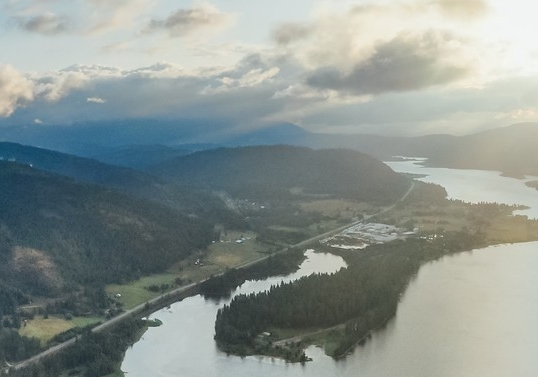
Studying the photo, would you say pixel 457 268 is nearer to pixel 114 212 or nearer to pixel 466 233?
pixel 466 233

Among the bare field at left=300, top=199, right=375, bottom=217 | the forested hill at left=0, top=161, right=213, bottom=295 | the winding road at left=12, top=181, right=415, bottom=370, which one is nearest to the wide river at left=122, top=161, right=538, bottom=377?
the winding road at left=12, top=181, right=415, bottom=370

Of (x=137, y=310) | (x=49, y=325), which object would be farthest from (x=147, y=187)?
(x=49, y=325)

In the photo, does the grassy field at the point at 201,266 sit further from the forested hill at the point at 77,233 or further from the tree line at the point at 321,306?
the tree line at the point at 321,306

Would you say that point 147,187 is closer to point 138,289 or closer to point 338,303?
point 138,289

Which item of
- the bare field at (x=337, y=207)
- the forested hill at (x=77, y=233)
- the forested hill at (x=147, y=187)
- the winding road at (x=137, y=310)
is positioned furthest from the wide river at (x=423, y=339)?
the forested hill at (x=147, y=187)

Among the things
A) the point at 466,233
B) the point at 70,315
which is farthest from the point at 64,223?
the point at 466,233
